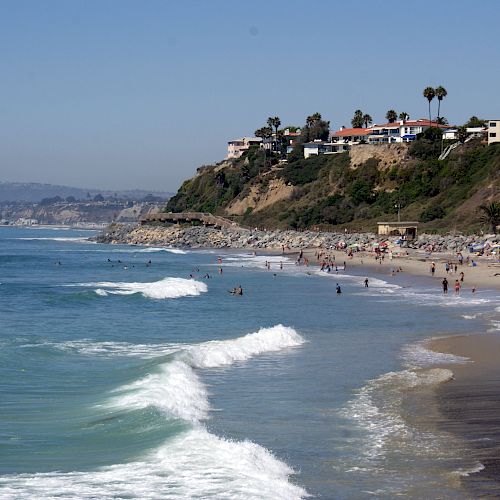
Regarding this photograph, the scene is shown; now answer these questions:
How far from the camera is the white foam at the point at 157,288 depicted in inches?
1775

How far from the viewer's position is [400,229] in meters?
79.1

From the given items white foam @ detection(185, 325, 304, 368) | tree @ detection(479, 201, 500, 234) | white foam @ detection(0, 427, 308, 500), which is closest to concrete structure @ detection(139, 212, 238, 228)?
tree @ detection(479, 201, 500, 234)

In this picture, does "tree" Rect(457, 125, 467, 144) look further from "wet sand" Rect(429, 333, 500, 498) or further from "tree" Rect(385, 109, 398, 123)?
"wet sand" Rect(429, 333, 500, 498)

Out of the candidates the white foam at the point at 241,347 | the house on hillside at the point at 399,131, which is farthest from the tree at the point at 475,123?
the white foam at the point at 241,347

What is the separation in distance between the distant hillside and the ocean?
145 feet

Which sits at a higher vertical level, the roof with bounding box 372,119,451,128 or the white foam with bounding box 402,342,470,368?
the roof with bounding box 372,119,451,128

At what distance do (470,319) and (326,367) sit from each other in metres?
11.6

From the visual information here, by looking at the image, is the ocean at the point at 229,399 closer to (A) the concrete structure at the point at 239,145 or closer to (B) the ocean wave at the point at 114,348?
(B) the ocean wave at the point at 114,348

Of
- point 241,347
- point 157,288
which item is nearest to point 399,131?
point 157,288

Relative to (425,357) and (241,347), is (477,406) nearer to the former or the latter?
(425,357)

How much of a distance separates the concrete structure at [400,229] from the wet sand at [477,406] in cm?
5283

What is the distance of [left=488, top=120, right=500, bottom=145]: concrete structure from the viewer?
8994 centimetres

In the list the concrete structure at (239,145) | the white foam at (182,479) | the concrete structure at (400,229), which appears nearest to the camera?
the white foam at (182,479)

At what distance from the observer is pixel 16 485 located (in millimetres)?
12383
